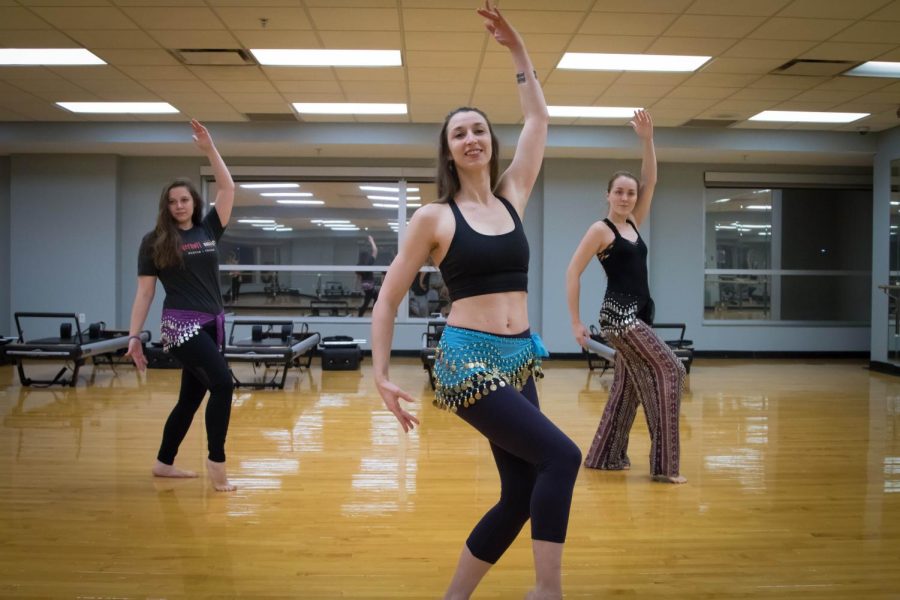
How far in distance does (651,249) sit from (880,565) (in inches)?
349

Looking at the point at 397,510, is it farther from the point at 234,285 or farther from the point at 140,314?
the point at 234,285

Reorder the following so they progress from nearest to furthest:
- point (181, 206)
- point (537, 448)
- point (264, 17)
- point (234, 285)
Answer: point (537, 448) → point (181, 206) → point (264, 17) → point (234, 285)

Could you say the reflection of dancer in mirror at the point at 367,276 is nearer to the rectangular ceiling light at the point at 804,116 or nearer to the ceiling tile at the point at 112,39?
the rectangular ceiling light at the point at 804,116

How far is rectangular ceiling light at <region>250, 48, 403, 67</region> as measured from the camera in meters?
6.92

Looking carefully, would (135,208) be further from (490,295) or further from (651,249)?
(490,295)

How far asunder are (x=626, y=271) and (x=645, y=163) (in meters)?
0.55

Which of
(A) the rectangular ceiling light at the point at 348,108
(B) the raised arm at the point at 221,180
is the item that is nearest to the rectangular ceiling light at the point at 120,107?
(A) the rectangular ceiling light at the point at 348,108

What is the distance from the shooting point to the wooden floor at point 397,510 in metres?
2.86

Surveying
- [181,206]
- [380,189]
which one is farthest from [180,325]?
[380,189]

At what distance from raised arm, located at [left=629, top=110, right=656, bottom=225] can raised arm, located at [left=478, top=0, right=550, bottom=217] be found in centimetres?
114

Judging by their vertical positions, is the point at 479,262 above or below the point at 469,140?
below

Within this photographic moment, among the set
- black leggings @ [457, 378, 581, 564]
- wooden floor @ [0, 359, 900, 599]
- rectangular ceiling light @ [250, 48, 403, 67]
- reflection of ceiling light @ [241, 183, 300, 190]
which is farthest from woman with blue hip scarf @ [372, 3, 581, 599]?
reflection of ceiling light @ [241, 183, 300, 190]

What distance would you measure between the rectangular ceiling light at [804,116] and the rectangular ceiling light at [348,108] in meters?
4.06

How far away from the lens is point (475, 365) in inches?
83.0
